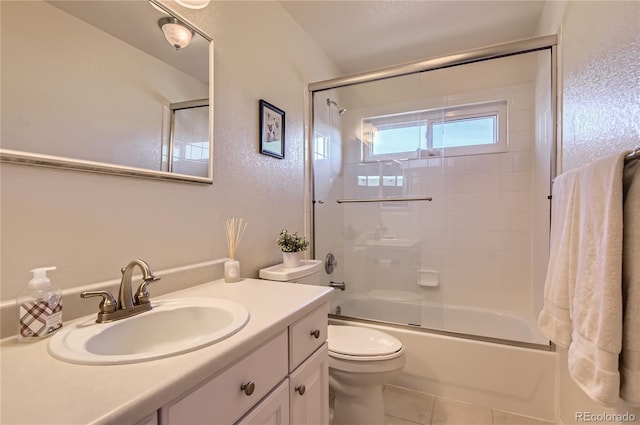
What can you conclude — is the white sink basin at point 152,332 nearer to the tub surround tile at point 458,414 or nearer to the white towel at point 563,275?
the white towel at point 563,275

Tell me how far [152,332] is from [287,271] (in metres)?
0.75

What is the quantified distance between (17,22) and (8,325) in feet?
2.43

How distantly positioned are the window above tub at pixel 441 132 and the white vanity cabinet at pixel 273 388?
1808mm

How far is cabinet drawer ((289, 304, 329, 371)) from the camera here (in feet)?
3.02

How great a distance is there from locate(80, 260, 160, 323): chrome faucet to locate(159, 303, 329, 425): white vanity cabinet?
0.37 metres

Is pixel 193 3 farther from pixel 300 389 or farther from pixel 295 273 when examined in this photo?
pixel 300 389

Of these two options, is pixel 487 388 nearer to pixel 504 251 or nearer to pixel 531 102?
pixel 504 251

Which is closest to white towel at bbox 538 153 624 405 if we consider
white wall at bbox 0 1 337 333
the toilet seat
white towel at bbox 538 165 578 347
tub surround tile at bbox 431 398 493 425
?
→ white towel at bbox 538 165 578 347

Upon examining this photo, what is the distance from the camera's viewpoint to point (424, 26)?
208cm

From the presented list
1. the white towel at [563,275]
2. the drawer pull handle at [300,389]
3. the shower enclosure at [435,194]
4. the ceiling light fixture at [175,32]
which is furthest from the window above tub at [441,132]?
the drawer pull handle at [300,389]

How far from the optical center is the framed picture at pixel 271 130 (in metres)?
1.65

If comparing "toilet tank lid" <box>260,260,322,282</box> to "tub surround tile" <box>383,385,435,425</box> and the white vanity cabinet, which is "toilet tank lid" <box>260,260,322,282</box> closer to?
the white vanity cabinet

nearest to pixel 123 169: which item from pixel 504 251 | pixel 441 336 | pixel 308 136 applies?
pixel 308 136

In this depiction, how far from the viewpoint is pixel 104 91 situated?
0.91 meters
